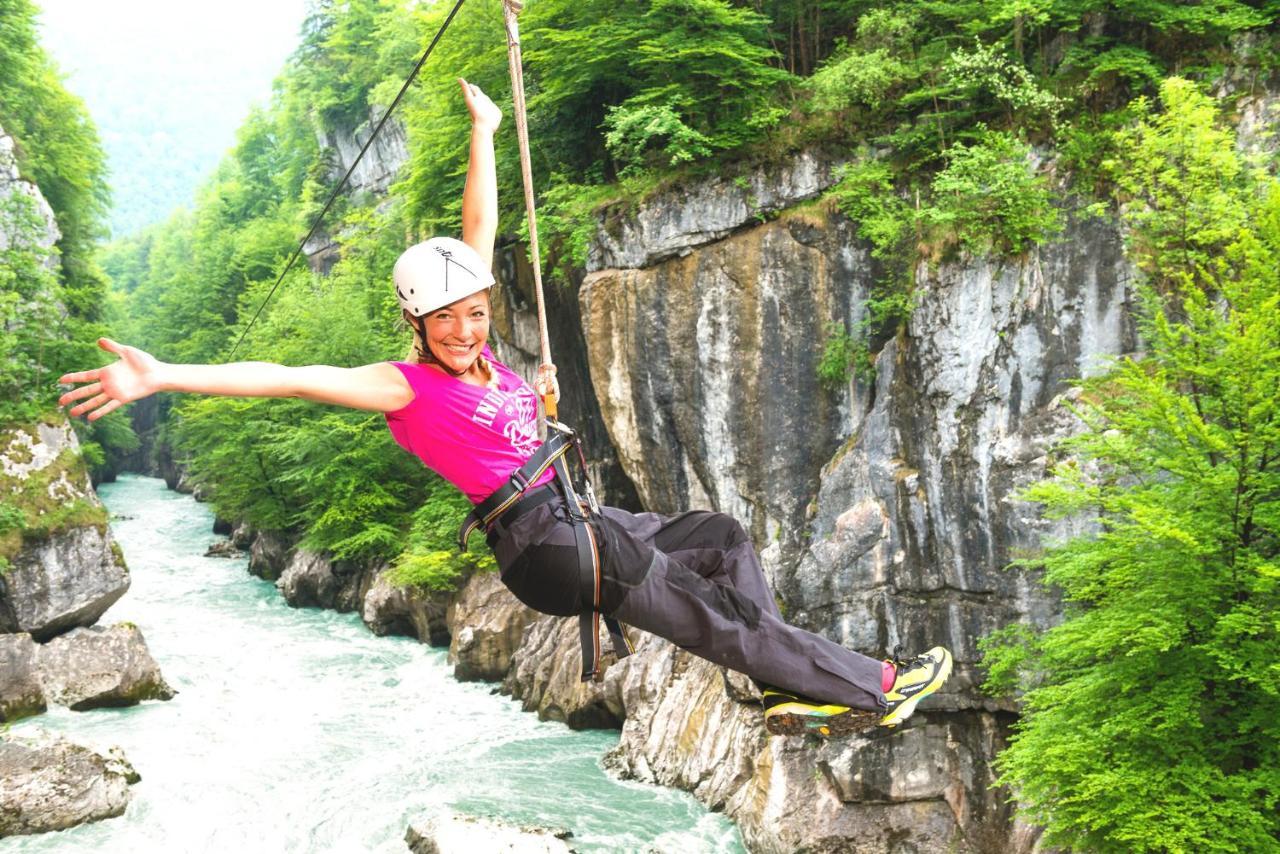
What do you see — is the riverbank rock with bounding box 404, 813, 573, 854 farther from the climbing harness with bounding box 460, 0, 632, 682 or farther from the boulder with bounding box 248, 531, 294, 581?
the boulder with bounding box 248, 531, 294, 581

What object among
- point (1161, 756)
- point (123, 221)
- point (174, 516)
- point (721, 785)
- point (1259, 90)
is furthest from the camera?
point (123, 221)

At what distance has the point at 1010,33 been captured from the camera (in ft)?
36.1

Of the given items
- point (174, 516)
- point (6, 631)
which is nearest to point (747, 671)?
point (6, 631)

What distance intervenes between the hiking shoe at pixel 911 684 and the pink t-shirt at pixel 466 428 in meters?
1.56

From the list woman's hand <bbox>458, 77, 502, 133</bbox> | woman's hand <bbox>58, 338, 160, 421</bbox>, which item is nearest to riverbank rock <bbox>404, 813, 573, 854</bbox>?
woman's hand <bbox>458, 77, 502, 133</bbox>

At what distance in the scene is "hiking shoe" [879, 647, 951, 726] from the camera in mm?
3660

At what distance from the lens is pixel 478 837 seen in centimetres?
1054

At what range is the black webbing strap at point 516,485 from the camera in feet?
11.1

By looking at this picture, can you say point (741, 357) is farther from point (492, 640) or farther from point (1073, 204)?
point (492, 640)

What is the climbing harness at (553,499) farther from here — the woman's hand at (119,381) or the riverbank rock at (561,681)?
the riverbank rock at (561,681)

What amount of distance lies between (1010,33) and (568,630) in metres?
10.5

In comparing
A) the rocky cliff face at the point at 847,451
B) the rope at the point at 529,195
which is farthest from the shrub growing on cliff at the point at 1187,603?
the rope at the point at 529,195

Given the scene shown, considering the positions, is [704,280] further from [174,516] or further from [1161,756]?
[174,516]

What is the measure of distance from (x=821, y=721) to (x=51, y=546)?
17.2m
